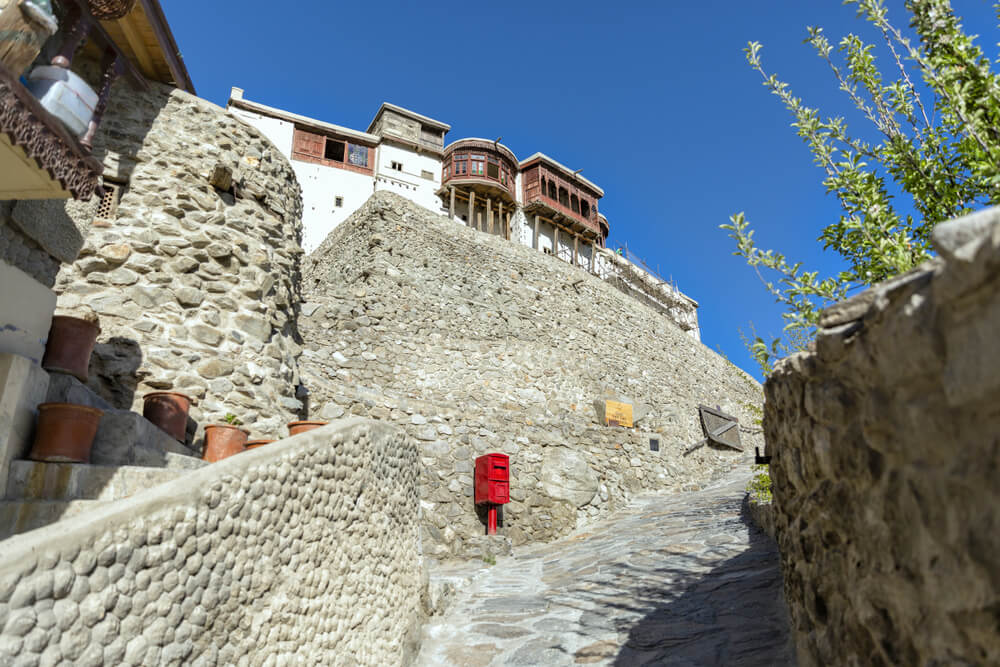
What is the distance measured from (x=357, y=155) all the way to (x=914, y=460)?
→ 2606 cm

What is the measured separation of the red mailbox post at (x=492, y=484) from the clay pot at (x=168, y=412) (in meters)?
5.42

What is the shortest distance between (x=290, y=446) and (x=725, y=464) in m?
14.3

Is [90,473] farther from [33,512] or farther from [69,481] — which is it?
[33,512]

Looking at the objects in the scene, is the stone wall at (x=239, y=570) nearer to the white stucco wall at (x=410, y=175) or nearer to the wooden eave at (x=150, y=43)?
the wooden eave at (x=150, y=43)

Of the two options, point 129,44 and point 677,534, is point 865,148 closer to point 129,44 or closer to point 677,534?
point 677,534

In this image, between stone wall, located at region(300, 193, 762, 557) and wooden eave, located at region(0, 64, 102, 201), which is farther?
stone wall, located at region(300, 193, 762, 557)

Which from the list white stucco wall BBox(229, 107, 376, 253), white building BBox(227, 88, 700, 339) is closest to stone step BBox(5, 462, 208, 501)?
white building BBox(227, 88, 700, 339)

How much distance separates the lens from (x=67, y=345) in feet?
14.0

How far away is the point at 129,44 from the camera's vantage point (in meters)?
6.07

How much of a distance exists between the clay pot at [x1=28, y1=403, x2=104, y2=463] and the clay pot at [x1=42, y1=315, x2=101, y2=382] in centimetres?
82

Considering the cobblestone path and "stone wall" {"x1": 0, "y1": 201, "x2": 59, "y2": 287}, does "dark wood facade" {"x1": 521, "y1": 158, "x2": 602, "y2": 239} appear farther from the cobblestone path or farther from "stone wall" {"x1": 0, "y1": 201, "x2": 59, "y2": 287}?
"stone wall" {"x1": 0, "y1": 201, "x2": 59, "y2": 287}

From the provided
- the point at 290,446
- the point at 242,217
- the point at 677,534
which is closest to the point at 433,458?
the point at 677,534

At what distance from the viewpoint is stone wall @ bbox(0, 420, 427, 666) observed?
2346 millimetres

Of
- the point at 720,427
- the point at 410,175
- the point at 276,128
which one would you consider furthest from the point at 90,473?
the point at 410,175
